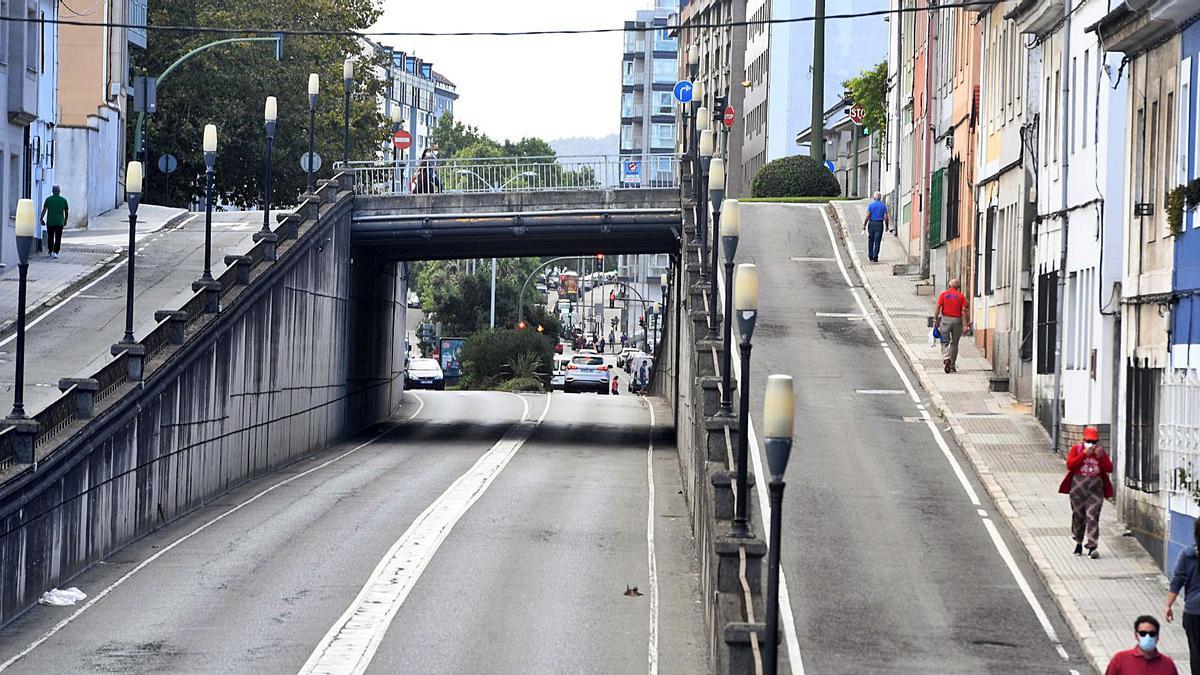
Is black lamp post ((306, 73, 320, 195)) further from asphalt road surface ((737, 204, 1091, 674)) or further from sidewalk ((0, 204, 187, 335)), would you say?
asphalt road surface ((737, 204, 1091, 674))

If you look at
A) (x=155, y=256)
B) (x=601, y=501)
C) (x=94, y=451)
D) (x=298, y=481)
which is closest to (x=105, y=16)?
(x=155, y=256)

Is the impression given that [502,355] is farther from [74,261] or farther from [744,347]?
[744,347]

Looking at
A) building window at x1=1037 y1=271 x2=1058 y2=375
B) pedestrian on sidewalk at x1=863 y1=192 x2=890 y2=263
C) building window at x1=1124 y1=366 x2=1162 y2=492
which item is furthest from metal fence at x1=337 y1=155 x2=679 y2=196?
building window at x1=1124 y1=366 x2=1162 y2=492

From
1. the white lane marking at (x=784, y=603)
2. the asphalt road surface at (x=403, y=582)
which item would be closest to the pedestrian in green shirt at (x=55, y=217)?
the asphalt road surface at (x=403, y=582)

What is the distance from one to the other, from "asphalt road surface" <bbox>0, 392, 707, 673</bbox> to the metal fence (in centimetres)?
1074

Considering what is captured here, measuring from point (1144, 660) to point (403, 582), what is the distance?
39.4ft

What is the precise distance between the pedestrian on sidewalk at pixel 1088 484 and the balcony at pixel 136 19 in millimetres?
41398

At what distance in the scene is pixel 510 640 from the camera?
20938mm

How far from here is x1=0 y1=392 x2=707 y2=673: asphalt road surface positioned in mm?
20234

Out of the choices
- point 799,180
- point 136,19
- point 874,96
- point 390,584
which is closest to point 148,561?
point 390,584

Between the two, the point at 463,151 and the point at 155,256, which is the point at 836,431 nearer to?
the point at 155,256

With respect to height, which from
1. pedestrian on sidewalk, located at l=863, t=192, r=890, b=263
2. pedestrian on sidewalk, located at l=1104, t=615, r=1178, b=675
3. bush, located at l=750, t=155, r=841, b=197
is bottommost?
pedestrian on sidewalk, located at l=1104, t=615, r=1178, b=675

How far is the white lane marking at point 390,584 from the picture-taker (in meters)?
20.0

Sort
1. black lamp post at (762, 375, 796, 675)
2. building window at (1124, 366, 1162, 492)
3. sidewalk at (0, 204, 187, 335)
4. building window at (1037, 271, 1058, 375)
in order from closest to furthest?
black lamp post at (762, 375, 796, 675) → building window at (1124, 366, 1162, 492) → building window at (1037, 271, 1058, 375) → sidewalk at (0, 204, 187, 335)
